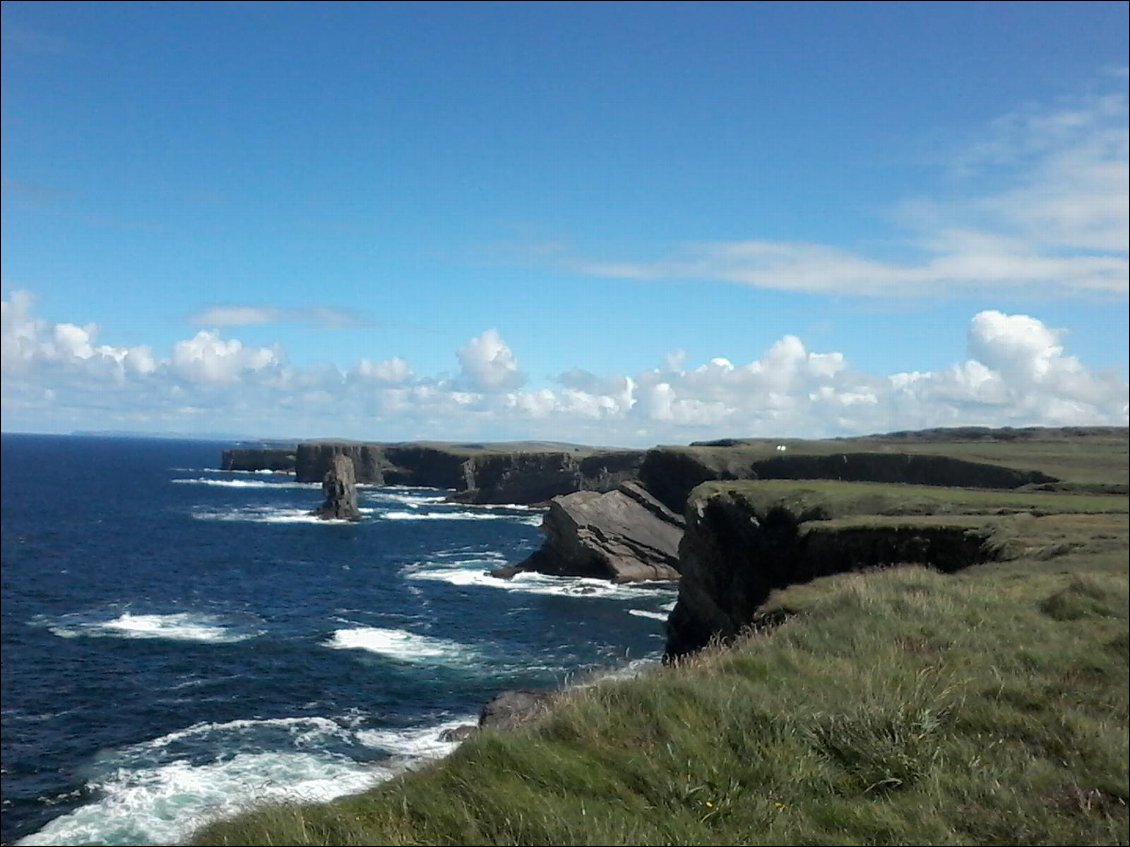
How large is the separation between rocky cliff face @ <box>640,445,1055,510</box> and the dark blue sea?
388 inches

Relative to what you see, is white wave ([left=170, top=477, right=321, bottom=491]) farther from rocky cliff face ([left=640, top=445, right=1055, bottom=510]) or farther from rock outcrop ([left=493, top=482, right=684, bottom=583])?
rocky cliff face ([left=640, top=445, right=1055, bottom=510])

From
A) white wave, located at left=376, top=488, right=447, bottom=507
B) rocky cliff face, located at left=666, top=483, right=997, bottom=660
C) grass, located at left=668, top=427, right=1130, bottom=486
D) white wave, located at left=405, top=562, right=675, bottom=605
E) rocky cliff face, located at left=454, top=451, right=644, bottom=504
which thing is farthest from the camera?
white wave, located at left=376, top=488, right=447, bottom=507

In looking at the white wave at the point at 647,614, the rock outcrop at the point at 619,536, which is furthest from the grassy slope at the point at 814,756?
the rock outcrop at the point at 619,536

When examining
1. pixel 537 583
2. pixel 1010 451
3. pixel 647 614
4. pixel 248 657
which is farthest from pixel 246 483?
pixel 1010 451

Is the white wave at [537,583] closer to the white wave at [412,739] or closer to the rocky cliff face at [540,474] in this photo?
the rocky cliff face at [540,474]

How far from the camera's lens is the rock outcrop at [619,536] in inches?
2564

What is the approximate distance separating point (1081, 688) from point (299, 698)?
3175 centimetres

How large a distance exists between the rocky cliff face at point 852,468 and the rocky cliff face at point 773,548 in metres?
3.86

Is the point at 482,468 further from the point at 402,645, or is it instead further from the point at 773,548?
the point at 773,548

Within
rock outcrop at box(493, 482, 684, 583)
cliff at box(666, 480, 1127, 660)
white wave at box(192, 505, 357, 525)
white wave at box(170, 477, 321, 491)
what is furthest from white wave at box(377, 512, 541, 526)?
cliff at box(666, 480, 1127, 660)

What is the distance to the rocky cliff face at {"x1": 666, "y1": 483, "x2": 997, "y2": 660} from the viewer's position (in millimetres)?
24375

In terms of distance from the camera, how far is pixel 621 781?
7348 mm

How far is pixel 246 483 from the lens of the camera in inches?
6786

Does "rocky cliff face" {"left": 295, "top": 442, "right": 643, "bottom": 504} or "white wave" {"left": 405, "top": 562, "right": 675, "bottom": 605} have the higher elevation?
"rocky cliff face" {"left": 295, "top": 442, "right": 643, "bottom": 504}
